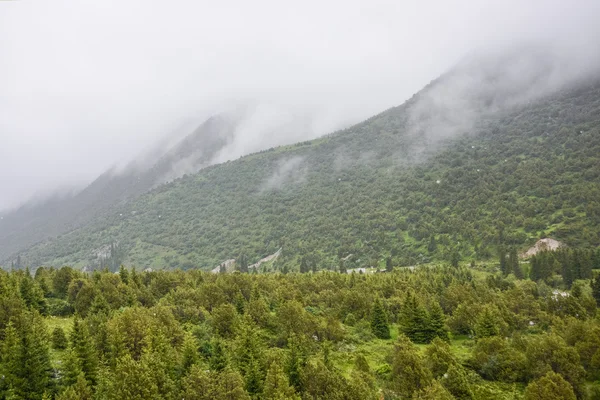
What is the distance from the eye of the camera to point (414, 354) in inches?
1674

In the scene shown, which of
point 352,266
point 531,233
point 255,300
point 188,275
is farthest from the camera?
point 352,266

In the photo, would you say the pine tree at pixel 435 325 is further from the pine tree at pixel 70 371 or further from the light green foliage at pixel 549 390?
the pine tree at pixel 70 371

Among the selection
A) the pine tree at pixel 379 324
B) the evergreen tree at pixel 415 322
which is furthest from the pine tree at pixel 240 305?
the evergreen tree at pixel 415 322

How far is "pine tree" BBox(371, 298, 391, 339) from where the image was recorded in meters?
68.5

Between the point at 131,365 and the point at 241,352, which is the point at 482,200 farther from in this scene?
the point at 131,365

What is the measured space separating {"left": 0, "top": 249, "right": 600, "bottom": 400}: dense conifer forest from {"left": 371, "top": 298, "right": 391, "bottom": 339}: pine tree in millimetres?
244

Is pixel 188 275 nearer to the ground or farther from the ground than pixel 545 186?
farther from the ground

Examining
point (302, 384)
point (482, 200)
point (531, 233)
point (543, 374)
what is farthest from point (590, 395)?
point (482, 200)

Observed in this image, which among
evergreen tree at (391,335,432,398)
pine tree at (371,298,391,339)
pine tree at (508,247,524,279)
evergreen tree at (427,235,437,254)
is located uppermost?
evergreen tree at (391,335,432,398)

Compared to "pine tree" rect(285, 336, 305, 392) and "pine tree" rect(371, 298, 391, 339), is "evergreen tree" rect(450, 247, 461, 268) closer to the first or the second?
"pine tree" rect(371, 298, 391, 339)

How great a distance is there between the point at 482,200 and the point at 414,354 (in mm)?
178545

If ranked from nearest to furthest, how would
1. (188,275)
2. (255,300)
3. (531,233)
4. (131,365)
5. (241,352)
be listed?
(131,365)
(241,352)
(255,300)
(188,275)
(531,233)

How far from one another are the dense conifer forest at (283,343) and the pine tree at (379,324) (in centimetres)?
24

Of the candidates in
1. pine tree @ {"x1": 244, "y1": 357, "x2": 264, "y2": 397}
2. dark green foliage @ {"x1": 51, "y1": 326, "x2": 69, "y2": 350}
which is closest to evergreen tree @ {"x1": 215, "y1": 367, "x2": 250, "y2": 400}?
pine tree @ {"x1": 244, "y1": 357, "x2": 264, "y2": 397}
